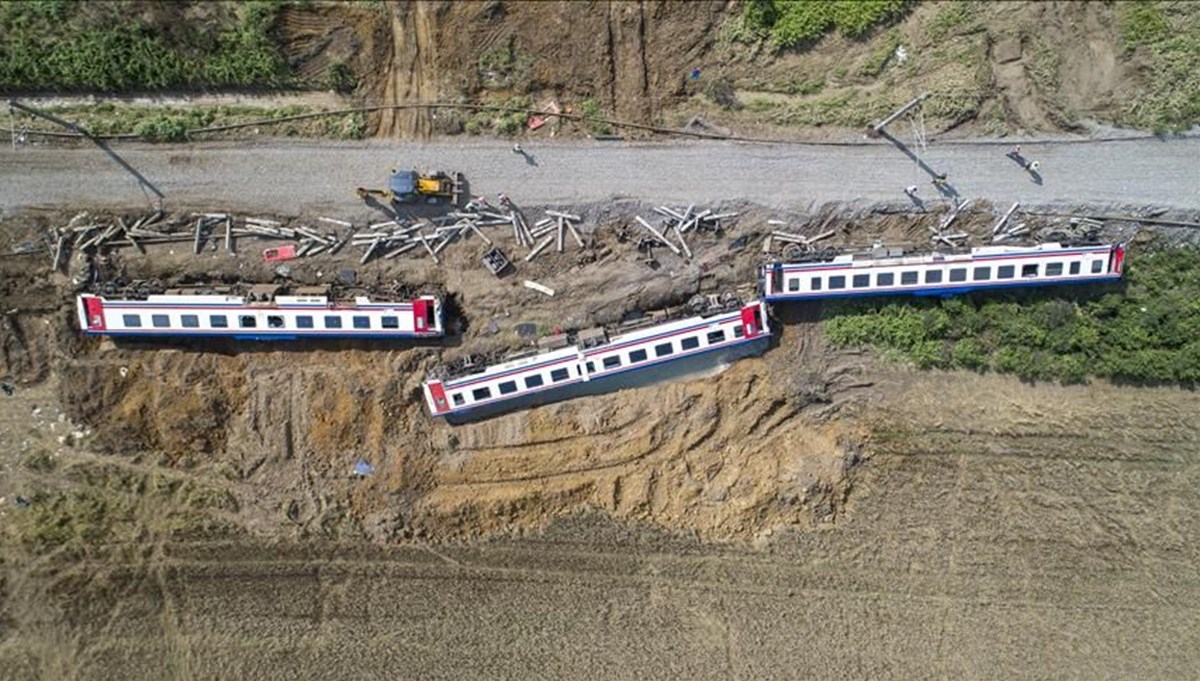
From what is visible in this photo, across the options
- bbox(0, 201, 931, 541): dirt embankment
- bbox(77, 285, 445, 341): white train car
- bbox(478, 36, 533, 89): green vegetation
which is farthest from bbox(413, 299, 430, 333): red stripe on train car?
bbox(478, 36, 533, 89): green vegetation

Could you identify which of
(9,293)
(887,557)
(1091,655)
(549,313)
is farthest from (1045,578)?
(9,293)

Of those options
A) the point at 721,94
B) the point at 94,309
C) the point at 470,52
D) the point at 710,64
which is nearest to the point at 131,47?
the point at 94,309

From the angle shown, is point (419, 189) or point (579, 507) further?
point (579, 507)

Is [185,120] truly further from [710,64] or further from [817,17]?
[817,17]

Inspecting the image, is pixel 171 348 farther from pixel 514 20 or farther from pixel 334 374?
pixel 514 20

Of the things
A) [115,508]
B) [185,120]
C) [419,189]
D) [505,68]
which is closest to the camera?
[419,189]

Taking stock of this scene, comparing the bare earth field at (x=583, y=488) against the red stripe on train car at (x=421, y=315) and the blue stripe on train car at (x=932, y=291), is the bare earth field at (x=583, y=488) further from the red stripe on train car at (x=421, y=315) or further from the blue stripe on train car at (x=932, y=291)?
the red stripe on train car at (x=421, y=315)

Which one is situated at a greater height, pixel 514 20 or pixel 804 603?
pixel 514 20
